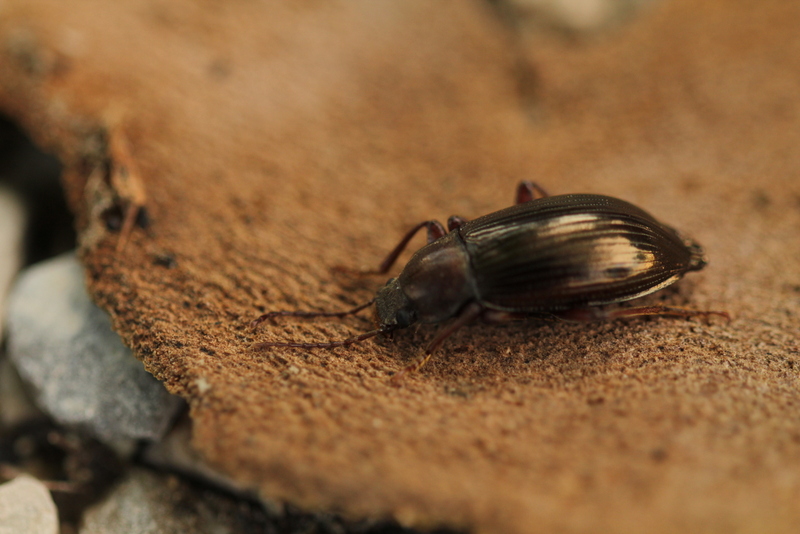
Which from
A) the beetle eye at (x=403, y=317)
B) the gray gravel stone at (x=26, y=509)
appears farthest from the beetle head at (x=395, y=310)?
the gray gravel stone at (x=26, y=509)

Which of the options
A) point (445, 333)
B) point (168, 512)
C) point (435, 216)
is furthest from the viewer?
point (435, 216)

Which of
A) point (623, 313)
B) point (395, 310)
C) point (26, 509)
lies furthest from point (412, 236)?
point (26, 509)

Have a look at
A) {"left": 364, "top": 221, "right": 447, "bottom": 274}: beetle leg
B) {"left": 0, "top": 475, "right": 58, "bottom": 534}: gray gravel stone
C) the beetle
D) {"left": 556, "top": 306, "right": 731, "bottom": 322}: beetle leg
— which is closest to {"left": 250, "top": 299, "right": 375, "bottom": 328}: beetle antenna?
the beetle

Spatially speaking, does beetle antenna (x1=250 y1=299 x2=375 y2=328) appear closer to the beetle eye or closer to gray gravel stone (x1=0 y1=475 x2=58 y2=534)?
the beetle eye

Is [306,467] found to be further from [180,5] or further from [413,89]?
[180,5]

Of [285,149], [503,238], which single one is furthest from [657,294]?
[285,149]

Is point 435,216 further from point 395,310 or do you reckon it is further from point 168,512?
point 168,512

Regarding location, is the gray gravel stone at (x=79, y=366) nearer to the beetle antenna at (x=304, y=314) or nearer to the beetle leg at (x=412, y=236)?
the beetle antenna at (x=304, y=314)
